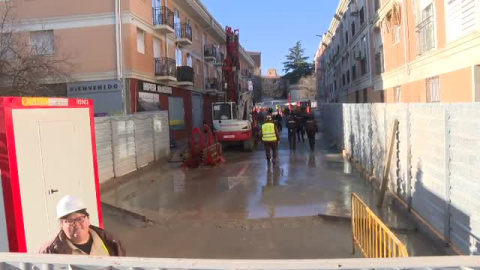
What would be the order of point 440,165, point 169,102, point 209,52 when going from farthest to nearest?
point 209,52 → point 169,102 → point 440,165

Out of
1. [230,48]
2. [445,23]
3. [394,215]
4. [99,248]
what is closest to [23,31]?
[230,48]

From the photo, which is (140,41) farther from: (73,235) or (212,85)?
(73,235)

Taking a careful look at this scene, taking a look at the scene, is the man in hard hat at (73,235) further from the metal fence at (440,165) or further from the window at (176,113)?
the window at (176,113)

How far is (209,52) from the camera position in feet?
122

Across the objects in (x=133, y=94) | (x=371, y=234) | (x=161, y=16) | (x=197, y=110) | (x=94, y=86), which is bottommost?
(x=371, y=234)

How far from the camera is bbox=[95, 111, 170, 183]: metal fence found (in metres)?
13.1

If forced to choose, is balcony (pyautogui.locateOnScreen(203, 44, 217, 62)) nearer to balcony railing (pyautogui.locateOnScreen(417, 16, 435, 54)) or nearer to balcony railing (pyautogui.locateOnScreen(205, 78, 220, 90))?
balcony railing (pyautogui.locateOnScreen(205, 78, 220, 90))

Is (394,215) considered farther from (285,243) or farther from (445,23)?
(445,23)

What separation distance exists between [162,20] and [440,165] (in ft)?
71.7

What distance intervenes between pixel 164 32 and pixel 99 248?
24.2 m

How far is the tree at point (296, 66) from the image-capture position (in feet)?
305

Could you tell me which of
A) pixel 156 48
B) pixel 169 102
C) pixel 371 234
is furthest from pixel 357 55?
pixel 371 234

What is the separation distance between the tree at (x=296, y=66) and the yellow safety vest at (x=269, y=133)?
255 ft

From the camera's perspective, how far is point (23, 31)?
2125 cm
